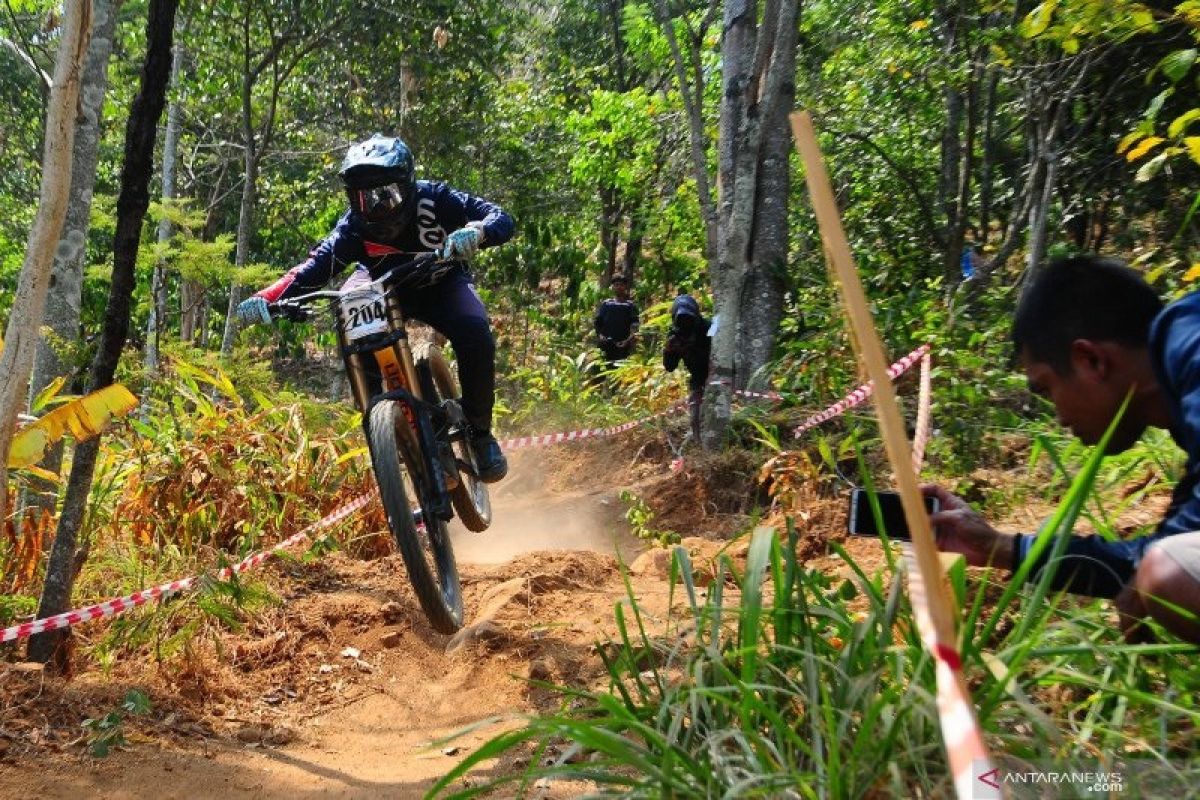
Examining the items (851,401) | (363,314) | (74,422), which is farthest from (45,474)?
(851,401)

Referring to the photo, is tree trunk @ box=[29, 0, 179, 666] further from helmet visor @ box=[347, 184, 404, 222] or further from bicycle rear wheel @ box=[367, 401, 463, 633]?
helmet visor @ box=[347, 184, 404, 222]

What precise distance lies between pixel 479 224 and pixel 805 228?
9047mm

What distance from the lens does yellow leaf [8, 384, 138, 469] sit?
11.4 ft

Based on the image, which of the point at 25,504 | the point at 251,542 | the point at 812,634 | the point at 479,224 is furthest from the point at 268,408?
the point at 812,634

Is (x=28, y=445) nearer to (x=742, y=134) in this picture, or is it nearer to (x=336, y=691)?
(x=336, y=691)

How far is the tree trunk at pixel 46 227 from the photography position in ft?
10.2

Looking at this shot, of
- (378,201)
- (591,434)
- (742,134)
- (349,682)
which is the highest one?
(742,134)

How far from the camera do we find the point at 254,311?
178 inches

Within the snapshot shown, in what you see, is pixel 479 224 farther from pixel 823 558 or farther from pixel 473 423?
pixel 823 558

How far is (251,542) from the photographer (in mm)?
5449

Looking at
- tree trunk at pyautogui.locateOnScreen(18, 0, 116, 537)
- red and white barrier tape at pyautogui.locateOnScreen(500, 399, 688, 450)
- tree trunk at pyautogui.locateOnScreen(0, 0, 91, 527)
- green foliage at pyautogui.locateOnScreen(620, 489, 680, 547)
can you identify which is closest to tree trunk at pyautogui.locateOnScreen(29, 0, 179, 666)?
tree trunk at pyautogui.locateOnScreen(0, 0, 91, 527)

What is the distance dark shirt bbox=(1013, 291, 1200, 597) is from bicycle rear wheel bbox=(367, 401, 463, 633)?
2367 mm

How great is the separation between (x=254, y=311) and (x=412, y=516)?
1266 mm

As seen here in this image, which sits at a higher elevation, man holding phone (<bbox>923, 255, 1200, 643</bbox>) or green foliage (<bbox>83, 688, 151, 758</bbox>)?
man holding phone (<bbox>923, 255, 1200, 643</bbox>)
